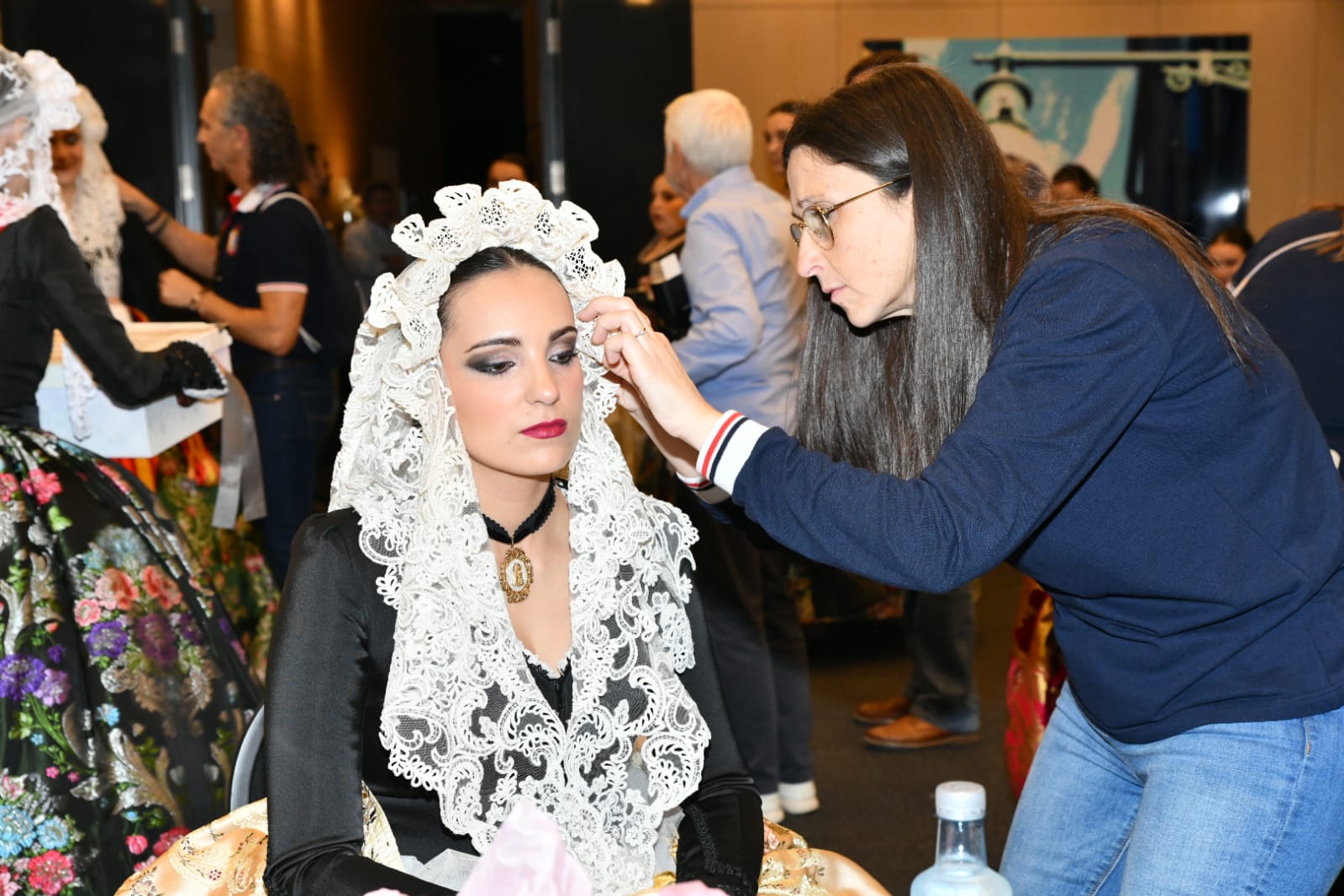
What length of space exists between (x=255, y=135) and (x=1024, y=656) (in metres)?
2.48

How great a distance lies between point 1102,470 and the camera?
145 cm

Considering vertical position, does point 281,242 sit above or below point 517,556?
above

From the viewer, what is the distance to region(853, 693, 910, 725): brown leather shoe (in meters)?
4.27

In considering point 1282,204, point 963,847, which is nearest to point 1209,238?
point 1282,204

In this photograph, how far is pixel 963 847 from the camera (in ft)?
4.07

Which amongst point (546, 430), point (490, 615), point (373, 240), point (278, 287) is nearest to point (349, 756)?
point (490, 615)

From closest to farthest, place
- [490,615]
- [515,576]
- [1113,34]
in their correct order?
[490,615] → [515,576] → [1113,34]

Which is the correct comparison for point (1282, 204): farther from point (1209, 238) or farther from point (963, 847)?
point (963, 847)

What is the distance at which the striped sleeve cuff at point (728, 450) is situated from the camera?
55.2 inches

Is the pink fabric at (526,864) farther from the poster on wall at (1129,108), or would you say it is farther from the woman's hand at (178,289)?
the poster on wall at (1129,108)

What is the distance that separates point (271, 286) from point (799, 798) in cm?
198

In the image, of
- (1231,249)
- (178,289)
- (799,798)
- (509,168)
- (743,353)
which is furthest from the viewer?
(1231,249)

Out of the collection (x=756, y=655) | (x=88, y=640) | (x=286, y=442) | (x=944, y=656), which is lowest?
(x=944, y=656)

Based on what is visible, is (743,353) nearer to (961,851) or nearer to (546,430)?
(546,430)
